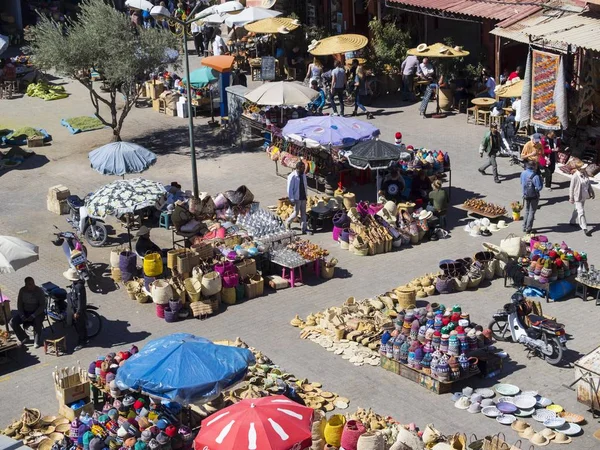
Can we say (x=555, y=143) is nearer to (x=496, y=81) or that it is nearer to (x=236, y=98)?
(x=496, y=81)

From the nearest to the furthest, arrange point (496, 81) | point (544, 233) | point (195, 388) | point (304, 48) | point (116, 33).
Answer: point (195, 388), point (544, 233), point (116, 33), point (496, 81), point (304, 48)

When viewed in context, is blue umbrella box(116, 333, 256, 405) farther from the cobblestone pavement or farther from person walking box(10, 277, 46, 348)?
person walking box(10, 277, 46, 348)

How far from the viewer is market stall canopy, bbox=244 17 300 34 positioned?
36.3 meters

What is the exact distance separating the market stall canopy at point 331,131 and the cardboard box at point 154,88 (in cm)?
1015

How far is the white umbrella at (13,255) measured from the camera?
18797 mm

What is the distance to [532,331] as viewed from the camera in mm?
17891

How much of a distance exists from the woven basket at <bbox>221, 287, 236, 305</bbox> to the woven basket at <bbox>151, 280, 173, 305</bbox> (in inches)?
41.4

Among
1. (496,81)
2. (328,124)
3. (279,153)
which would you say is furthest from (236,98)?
(496,81)

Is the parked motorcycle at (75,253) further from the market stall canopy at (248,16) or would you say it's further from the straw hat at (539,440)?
the market stall canopy at (248,16)

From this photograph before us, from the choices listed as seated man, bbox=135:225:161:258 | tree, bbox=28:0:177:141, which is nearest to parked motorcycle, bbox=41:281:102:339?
seated man, bbox=135:225:161:258

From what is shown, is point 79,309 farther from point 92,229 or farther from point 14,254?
point 92,229

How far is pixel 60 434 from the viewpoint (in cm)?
1584

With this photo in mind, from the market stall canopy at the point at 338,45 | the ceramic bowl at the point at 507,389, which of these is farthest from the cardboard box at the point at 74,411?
the market stall canopy at the point at 338,45

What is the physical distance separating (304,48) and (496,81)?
27.4ft
